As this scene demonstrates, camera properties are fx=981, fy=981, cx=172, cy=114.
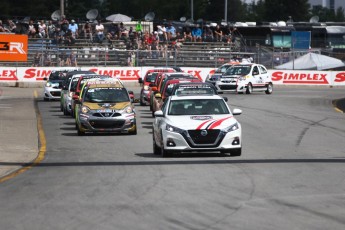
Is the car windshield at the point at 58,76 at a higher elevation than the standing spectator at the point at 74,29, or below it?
below

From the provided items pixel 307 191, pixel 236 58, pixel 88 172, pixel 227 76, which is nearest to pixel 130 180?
pixel 88 172

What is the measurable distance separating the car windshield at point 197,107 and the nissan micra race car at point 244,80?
97.5 feet

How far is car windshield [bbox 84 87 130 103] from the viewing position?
94.5 feet

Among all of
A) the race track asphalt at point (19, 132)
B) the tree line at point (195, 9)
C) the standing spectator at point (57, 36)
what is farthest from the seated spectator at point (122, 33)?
the tree line at point (195, 9)

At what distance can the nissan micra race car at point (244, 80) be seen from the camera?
5234 centimetres

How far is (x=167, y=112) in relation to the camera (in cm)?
2222

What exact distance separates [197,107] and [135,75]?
40331 millimetres

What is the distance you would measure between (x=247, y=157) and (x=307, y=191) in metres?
6.14

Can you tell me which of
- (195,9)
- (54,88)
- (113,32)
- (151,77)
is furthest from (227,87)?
(195,9)

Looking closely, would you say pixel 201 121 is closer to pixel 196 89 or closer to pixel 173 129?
pixel 173 129

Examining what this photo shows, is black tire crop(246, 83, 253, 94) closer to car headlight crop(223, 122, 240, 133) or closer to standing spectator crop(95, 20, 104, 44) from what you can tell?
standing spectator crop(95, 20, 104, 44)

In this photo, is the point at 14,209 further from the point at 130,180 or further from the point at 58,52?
the point at 58,52

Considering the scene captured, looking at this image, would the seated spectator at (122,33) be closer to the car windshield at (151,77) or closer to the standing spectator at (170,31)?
the standing spectator at (170,31)

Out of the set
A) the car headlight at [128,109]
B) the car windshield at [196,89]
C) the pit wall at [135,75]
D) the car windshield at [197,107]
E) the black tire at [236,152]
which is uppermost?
the car windshield at [197,107]
